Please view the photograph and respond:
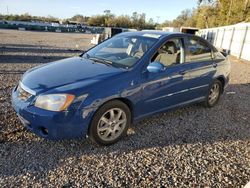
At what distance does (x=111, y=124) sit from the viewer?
3.52m

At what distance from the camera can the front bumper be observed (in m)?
3.02

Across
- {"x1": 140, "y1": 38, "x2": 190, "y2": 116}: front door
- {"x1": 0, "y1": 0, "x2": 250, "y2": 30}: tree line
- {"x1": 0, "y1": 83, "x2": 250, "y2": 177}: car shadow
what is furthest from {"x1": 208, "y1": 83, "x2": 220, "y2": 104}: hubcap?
{"x1": 0, "y1": 0, "x2": 250, "y2": 30}: tree line

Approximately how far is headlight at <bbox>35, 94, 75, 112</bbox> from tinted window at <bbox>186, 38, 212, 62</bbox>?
246 cm

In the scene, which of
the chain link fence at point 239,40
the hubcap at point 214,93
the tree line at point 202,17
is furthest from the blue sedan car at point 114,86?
the tree line at point 202,17

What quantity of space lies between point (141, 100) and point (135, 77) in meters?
0.38

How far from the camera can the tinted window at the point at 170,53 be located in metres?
4.09

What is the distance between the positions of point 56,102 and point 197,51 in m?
3.07

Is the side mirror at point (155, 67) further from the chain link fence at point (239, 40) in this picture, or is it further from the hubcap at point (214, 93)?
the chain link fence at point (239, 40)

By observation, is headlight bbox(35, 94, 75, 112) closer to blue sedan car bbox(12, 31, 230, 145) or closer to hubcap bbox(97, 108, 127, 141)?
blue sedan car bbox(12, 31, 230, 145)

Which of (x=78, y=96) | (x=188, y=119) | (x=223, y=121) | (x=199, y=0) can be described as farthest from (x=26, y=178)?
(x=199, y=0)

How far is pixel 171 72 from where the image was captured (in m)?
4.09

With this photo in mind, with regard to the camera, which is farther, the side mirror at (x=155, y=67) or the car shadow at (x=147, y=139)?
the side mirror at (x=155, y=67)

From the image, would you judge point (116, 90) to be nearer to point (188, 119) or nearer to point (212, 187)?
point (212, 187)

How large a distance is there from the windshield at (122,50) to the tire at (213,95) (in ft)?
6.44
